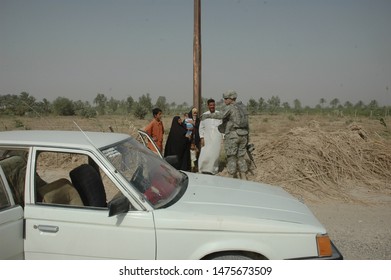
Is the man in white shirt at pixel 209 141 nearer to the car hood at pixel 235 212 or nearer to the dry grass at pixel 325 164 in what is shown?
the dry grass at pixel 325 164

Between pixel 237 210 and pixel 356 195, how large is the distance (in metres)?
4.67

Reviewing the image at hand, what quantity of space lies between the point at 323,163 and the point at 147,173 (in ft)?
17.2

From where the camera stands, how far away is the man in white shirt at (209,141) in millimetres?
6934

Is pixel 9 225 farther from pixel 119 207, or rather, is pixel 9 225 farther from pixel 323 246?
pixel 323 246

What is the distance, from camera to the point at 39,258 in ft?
8.11

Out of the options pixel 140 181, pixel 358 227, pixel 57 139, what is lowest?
pixel 358 227

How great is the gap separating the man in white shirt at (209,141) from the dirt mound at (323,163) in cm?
105

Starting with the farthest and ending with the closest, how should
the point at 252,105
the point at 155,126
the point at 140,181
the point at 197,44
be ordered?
the point at 252,105 → the point at 197,44 → the point at 155,126 → the point at 140,181

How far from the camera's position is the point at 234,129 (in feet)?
21.1

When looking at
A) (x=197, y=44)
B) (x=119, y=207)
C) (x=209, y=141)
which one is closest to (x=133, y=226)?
(x=119, y=207)

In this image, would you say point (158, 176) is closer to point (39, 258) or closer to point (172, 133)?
point (39, 258)

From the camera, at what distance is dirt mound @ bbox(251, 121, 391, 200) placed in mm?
6574

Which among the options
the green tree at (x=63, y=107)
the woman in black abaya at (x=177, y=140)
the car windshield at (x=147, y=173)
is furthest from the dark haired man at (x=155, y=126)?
the green tree at (x=63, y=107)

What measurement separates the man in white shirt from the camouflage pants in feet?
1.50
